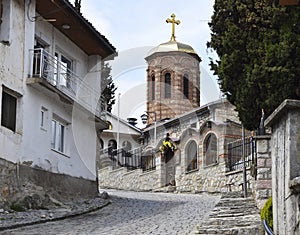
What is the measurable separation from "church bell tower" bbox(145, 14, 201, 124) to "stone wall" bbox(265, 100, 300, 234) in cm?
3891

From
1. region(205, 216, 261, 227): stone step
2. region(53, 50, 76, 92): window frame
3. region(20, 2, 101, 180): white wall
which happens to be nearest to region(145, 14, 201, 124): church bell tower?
region(20, 2, 101, 180): white wall

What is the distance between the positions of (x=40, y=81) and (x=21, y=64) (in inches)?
26.8

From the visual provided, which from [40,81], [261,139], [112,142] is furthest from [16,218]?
[112,142]

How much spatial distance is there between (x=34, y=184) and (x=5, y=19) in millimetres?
4479

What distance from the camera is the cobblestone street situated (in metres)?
12.1

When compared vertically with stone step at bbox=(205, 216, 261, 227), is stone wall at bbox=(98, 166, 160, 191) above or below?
above

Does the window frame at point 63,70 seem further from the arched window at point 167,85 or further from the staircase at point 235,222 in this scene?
the arched window at point 167,85

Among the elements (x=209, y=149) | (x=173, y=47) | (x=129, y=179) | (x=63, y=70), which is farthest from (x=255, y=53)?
(x=173, y=47)

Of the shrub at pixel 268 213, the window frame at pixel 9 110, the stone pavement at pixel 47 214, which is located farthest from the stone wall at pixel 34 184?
the shrub at pixel 268 213

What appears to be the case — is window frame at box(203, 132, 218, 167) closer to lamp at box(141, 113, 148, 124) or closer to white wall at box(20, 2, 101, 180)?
white wall at box(20, 2, 101, 180)

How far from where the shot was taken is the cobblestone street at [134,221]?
1214 centimetres

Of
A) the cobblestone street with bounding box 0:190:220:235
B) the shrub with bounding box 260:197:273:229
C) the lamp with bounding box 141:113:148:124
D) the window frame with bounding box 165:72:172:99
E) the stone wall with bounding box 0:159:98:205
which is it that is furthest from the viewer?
the lamp with bounding box 141:113:148:124

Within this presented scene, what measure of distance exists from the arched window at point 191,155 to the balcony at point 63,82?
11951mm

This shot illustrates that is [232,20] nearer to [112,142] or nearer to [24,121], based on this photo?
[24,121]
